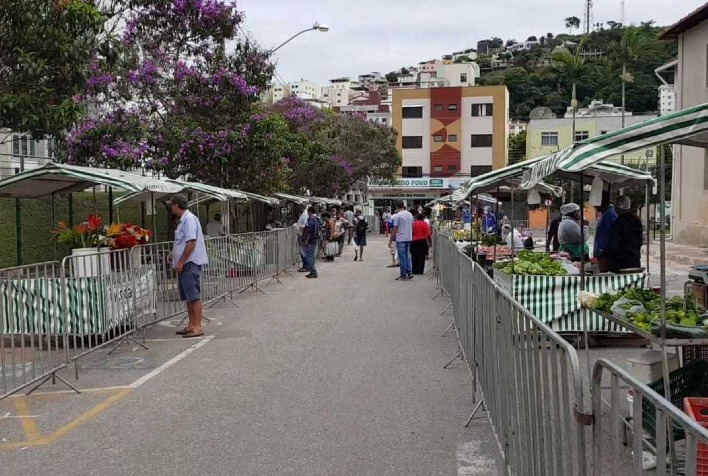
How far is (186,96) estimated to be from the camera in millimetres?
18766

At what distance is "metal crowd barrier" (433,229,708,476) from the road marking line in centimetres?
370

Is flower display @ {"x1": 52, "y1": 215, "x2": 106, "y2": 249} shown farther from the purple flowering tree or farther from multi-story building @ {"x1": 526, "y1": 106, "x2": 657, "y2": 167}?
multi-story building @ {"x1": 526, "y1": 106, "x2": 657, "y2": 167}

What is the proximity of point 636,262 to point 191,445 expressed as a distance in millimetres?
6491

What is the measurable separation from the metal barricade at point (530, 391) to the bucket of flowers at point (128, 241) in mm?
5376

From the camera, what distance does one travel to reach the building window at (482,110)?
70.1 metres

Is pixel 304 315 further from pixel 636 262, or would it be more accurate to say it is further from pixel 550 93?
pixel 550 93

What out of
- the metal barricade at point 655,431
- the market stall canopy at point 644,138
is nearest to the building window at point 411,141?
the market stall canopy at point 644,138

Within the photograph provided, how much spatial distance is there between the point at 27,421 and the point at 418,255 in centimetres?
1424

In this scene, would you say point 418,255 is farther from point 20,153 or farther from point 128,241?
point 20,153

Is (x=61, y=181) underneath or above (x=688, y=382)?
above

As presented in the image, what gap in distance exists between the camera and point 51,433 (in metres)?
5.89

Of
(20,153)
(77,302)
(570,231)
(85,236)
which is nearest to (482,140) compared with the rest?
(20,153)

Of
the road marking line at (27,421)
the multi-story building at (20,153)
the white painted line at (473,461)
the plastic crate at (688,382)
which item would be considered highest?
the multi-story building at (20,153)

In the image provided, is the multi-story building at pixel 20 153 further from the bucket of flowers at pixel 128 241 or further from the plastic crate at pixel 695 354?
the plastic crate at pixel 695 354
